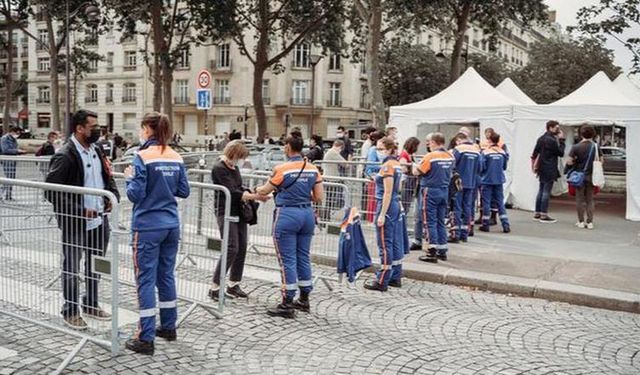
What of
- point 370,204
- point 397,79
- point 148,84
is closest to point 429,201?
point 370,204

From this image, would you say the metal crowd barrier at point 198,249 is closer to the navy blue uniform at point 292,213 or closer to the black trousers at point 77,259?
the navy blue uniform at point 292,213

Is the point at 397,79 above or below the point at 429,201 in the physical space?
above

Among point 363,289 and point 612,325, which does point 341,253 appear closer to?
point 363,289

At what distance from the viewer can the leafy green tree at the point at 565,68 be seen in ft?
155

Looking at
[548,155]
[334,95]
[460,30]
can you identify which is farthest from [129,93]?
[548,155]

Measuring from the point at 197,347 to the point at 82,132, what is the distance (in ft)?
6.63

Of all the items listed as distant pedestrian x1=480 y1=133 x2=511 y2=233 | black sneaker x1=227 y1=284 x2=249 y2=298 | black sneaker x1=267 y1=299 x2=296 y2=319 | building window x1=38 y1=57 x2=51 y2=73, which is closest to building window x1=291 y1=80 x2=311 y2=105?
building window x1=38 y1=57 x2=51 y2=73

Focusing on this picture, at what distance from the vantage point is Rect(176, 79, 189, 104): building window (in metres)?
62.4

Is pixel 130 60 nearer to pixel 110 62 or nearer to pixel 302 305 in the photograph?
Answer: pixel 110 62

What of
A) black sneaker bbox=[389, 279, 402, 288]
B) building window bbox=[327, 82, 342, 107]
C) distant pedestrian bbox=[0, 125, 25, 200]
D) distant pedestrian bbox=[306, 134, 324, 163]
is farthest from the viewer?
building window bbox=[327, 82, 342, 107]

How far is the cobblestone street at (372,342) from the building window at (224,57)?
55014 millimetres

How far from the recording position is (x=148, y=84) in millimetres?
64062

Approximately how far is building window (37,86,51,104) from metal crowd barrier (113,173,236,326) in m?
70.3

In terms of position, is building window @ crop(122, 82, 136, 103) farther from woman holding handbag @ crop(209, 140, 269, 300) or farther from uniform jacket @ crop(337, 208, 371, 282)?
woman holding handbag @ crop(209, 140, 269, 300)
